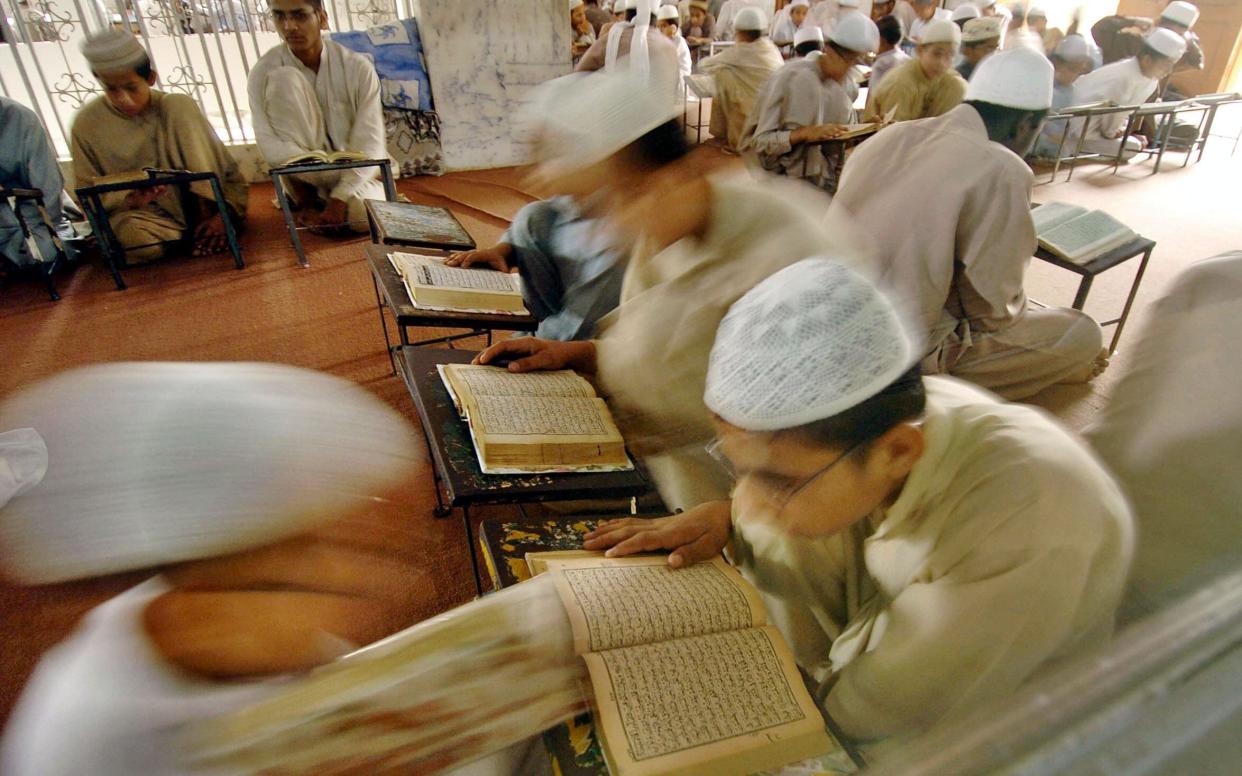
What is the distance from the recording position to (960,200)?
2.24 meters

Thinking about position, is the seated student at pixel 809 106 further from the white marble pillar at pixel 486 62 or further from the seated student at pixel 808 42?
the white marble pillar at pixel 486 62

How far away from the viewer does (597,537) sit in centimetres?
122

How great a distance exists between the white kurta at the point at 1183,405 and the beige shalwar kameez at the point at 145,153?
4724 millimetres

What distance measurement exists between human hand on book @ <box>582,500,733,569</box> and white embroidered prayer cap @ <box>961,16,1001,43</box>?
5.56 m

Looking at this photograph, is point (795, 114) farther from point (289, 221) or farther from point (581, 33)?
point (581, 33)

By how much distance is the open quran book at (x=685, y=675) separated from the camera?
2.82 ft

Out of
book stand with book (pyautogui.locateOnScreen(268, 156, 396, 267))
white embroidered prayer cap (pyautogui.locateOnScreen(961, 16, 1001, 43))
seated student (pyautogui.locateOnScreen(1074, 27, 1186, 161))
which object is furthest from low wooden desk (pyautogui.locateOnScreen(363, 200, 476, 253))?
seated student (pyautogui.locateOnScreen(1074, 27, 1186, 161))

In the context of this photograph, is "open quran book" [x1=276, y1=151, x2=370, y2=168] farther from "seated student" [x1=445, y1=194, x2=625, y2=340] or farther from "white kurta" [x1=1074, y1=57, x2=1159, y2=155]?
"white kurta" [x1=1074, y1=57, x2=1159, y2=155]

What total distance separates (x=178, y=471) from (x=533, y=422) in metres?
0.83

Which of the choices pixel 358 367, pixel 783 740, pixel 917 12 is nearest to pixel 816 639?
pixel 783 740

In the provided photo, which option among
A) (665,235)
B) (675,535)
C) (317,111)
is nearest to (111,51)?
(317,111)

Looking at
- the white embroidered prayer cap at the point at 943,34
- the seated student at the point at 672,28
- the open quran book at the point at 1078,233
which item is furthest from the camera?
the seated student at the point at 672,28

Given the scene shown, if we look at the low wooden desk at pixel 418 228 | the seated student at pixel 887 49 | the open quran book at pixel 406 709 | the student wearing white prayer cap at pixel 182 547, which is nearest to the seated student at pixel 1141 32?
the seated student at pixel 887 49

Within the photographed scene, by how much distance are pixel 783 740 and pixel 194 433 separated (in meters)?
0.78
